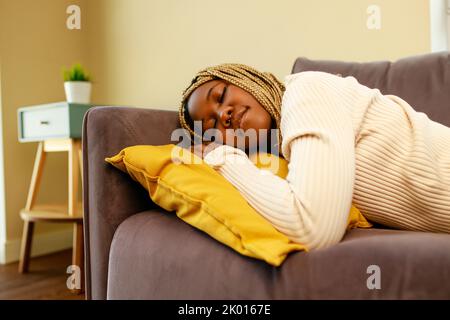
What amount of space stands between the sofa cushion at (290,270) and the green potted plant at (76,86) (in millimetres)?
1441

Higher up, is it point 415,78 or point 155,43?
point 155,43

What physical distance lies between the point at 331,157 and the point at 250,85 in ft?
1.17

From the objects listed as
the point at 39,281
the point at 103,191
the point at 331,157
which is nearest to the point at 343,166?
the point at 331,157

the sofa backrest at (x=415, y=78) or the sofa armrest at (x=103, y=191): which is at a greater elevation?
the sofa backrest at (x=415, y=78)

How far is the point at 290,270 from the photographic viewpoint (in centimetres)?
52

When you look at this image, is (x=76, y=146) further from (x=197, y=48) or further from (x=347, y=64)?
(x=347, y=64)

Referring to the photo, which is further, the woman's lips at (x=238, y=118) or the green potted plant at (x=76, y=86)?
the green potted plant at (x=76, y=86)

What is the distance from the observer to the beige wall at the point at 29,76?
6.62ft

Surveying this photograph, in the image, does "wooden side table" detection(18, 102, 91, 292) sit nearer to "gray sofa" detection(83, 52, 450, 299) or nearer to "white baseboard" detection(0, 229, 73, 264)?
"white baseboard" detection(0, 229, 73, 264)

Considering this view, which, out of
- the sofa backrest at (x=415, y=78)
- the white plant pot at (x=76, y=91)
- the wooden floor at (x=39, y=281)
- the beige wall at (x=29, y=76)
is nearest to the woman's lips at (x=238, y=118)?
the sofa backrest at (x=415, y=78)

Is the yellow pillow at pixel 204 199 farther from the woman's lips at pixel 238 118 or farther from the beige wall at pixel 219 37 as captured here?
the beige wall at pixel 219 37

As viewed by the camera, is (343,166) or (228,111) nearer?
(343,166)

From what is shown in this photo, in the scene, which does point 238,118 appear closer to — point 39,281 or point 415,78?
point 415,78
